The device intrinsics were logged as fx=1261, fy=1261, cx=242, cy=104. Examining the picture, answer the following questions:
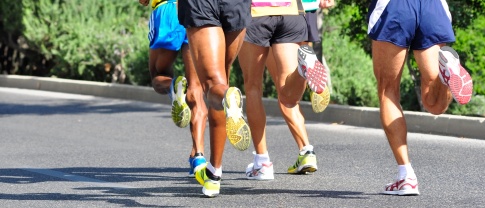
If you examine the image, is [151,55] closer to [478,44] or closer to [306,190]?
[306,190]

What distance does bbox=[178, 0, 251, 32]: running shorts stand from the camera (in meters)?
7.35

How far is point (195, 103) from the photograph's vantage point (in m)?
8.70

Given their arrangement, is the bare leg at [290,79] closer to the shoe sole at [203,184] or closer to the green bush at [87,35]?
the shoe sole at [203,184]

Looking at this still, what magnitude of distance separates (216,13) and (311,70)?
2.51 feet

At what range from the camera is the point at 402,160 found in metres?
7.69

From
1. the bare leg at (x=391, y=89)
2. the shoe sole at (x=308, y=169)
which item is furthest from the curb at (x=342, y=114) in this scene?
the bare leg at (x=391, y=89)

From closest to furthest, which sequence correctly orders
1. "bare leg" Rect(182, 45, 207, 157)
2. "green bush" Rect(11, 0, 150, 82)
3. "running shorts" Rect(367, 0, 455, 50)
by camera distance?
"running shorts" Rect(367, 0, 455, 50) → "bare leg" Rect(182, 45, 207, 157) → "green bush" Rect(11, 0, 150, 82)

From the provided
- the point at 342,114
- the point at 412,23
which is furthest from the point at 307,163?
the point at 342,114

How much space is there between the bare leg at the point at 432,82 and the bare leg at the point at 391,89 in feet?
0.40

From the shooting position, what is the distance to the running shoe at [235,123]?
6.92m

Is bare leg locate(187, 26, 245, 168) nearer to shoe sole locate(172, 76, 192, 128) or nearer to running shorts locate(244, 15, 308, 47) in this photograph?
shoe sole locate(172, 76, 192, 128)

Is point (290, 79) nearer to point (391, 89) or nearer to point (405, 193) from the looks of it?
point (391, 89)

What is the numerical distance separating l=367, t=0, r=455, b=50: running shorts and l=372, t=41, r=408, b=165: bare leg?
0.27 feet

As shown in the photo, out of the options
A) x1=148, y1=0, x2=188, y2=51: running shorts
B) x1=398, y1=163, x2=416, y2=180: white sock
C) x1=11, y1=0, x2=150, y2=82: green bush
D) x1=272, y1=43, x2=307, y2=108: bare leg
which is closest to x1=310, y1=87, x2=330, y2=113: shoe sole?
x1=272, y1=43, x2=307, y2=108: bare leg
